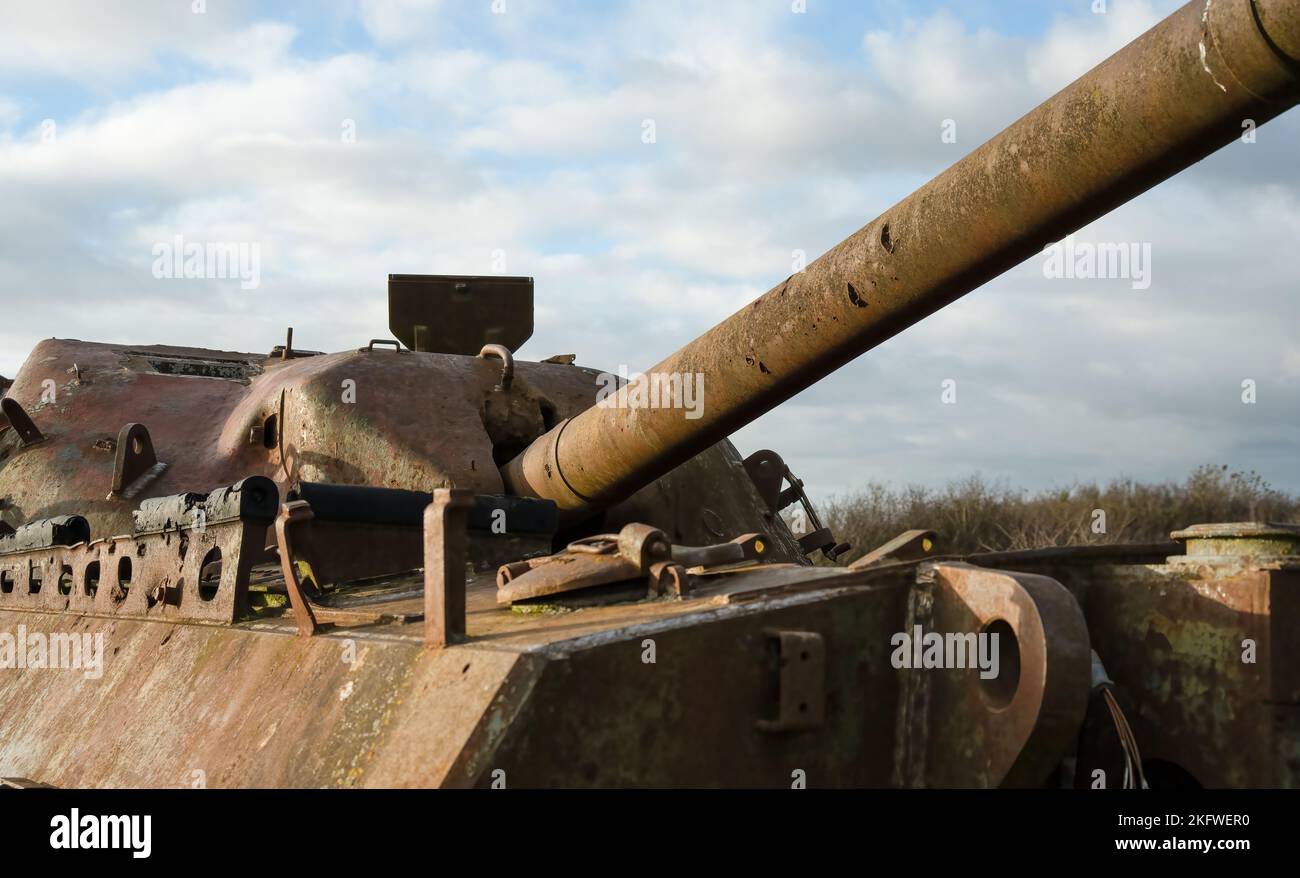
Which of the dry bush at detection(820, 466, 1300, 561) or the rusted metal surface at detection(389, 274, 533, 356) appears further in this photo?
the dry bush at detection(820, 466, 1300, 561)

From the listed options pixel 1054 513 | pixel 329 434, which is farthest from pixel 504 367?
pixel 1054 513

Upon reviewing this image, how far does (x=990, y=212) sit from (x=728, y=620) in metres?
1.20

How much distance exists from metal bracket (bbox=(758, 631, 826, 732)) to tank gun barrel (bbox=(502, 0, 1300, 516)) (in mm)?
1125

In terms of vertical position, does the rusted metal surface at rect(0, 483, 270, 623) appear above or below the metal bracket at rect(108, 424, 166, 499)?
below

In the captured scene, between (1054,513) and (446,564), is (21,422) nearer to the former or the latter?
(446,564)

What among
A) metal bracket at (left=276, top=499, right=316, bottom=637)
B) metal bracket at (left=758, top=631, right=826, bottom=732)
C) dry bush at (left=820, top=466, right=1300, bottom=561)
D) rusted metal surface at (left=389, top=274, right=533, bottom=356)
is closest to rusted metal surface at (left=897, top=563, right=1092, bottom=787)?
metal bracket at (left=758, top=631, right=826, bottom=732)

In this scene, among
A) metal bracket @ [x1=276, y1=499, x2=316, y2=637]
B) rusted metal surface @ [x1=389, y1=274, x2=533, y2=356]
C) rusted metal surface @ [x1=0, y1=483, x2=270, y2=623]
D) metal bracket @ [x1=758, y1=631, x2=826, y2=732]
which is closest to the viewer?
metal bracket @ [x1=758, y1=631, x2=826, y2=732]

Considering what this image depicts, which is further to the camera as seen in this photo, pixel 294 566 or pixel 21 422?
pixel 21 422

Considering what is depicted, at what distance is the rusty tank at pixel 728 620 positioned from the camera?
3.06 m

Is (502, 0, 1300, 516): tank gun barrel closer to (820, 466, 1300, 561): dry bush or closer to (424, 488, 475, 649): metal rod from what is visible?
(424, 488, 475, 649): metal rod

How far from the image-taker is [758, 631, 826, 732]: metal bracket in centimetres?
316

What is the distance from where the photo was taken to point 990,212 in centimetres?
367
